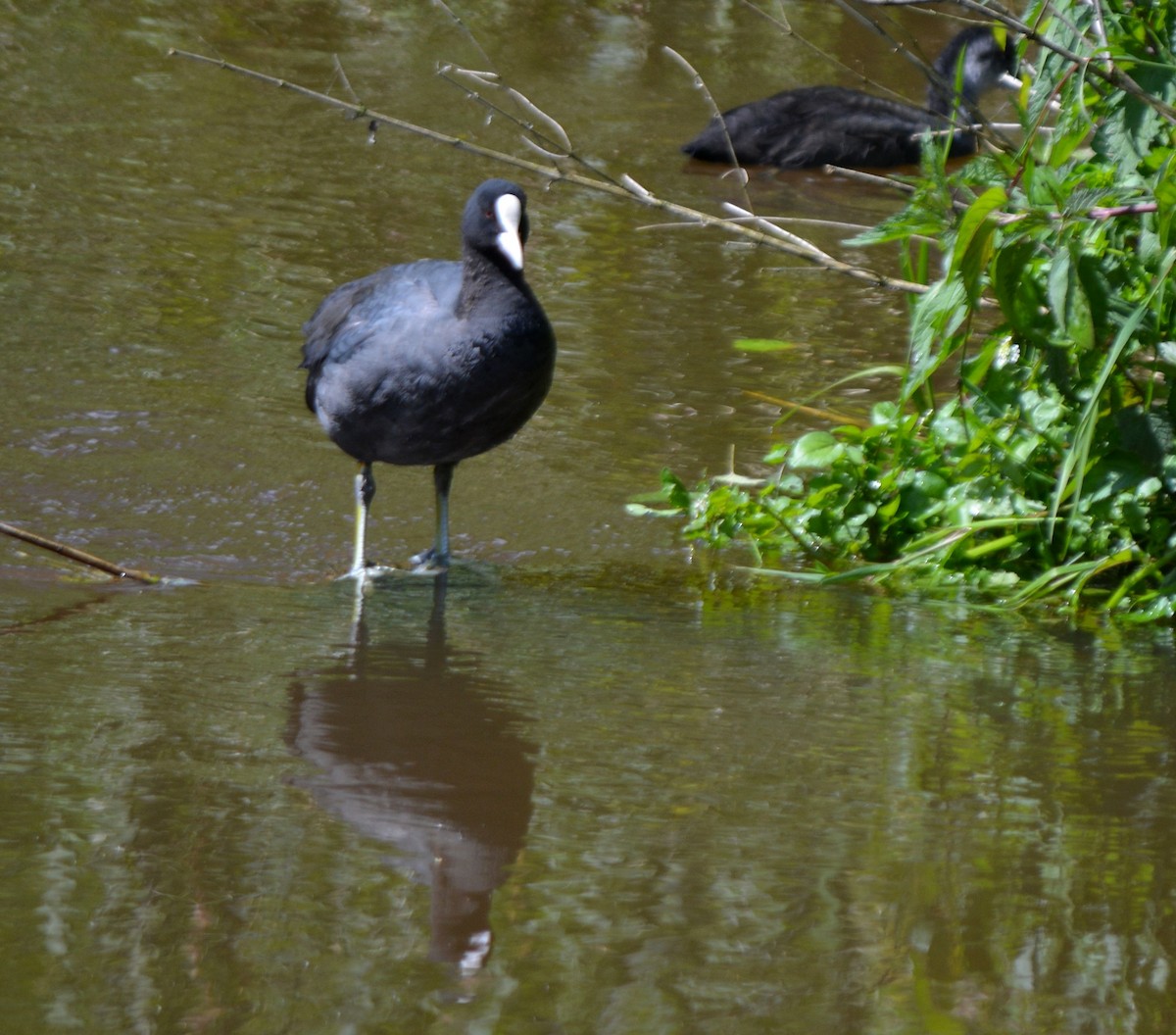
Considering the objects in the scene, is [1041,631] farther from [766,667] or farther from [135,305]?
[135,305]

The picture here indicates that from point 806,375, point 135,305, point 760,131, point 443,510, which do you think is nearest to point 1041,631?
point 443,510

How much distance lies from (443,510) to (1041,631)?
1.74 metres

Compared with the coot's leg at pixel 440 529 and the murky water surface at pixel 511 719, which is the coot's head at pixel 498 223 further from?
the murky water surface at pixel 511 719

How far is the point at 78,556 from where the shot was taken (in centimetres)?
416

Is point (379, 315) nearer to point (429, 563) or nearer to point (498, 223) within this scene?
point (498, 223)

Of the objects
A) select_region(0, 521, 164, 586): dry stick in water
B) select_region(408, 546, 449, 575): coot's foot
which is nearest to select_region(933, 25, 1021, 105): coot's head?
select_region(408, 546, 449, 575): coot's foot

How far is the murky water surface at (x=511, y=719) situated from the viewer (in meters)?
2.31

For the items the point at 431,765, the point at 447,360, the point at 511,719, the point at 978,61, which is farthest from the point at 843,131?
the point at 431,765

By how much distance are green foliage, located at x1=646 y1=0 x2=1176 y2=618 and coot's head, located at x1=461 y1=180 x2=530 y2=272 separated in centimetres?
73

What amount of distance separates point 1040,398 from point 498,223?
150cm

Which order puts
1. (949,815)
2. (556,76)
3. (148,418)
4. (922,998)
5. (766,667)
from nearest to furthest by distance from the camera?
(922,998), (949,815), (766,667), (148,418), (556,76)

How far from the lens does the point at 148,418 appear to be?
222 inches

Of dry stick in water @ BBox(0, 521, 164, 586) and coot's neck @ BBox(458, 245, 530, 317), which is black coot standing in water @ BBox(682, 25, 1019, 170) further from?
dry stick in water @ BBox(0, 521, 164, 586)

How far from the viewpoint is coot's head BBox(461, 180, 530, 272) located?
4734 mm
